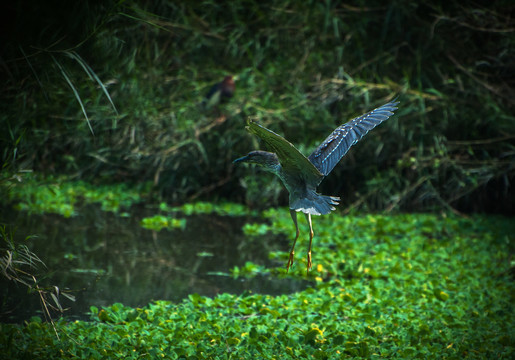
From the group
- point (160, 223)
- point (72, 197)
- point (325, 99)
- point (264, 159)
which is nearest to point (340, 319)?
point (264, 159)

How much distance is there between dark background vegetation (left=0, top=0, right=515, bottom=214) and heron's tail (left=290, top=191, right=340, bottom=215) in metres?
4.70

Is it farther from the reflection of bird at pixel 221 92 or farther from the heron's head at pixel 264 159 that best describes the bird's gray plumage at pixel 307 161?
the reflection of bird at pixel 221 92

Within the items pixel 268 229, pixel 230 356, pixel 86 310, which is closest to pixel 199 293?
pixel 86 310

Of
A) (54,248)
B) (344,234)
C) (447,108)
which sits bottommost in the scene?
(54,248)

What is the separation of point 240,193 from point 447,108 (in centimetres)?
334

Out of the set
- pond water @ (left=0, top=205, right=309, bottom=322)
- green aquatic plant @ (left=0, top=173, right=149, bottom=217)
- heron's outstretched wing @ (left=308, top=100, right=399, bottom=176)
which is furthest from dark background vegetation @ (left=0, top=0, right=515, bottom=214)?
heron's outstretched wing @ (left=308, top=100, right=399, bottom=176)

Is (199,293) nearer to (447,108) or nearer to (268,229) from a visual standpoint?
(268,229)

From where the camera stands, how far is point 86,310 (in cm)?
436

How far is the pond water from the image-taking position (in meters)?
4.72

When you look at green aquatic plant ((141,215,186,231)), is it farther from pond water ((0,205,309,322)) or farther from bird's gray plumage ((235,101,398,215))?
bird's gray plumage ((235,101,398,215))

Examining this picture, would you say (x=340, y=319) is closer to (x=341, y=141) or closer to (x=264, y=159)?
(x=341, y=141)

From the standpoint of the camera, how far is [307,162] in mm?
3053

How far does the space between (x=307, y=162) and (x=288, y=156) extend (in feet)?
0.33

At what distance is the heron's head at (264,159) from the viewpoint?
315 cm
